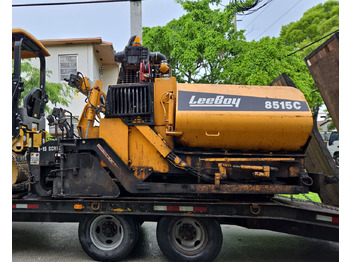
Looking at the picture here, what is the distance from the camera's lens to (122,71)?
5238mm

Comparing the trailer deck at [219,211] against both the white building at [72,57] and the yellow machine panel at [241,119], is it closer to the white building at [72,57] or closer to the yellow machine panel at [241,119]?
the yellow machine panel at [241,119]

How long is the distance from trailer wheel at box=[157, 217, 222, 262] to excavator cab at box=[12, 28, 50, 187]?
251cm

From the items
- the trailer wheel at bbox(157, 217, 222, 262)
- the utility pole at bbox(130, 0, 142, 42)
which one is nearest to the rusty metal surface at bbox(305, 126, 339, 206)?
the trailer wheel at bbox(157, 217, 222, 262)

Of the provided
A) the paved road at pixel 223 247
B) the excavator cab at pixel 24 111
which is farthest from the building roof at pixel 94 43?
the paved road at pixel 223 247

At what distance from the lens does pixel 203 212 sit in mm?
4480

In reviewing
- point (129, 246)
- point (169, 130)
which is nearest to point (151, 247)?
point (129, 246)

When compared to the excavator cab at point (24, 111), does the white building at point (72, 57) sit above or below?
above

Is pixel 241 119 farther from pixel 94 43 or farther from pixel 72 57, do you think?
pixel 72 57

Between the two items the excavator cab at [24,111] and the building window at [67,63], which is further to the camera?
the building window at [67,63]

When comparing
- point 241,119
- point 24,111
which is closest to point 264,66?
point 241,119

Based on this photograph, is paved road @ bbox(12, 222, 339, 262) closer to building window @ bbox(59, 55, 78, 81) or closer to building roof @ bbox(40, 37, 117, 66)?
building window @ bbox(59, 55, 78, 81)

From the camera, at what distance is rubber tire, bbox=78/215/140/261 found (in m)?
4.68

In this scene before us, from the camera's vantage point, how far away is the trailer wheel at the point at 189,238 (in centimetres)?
453

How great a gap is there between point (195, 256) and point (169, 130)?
6.27 feet
